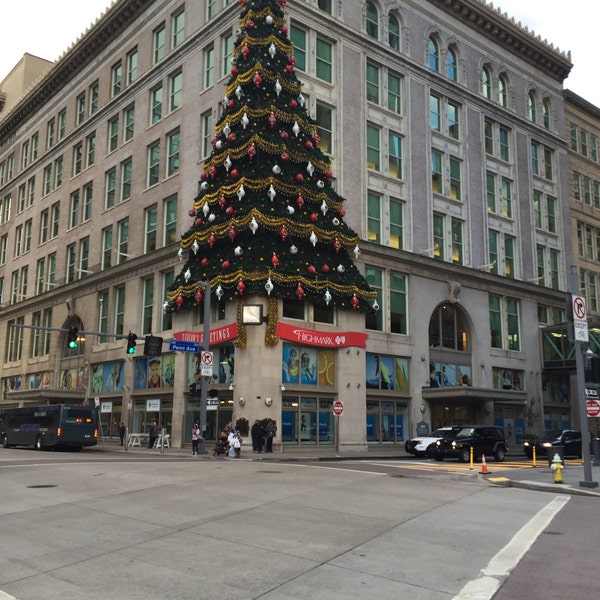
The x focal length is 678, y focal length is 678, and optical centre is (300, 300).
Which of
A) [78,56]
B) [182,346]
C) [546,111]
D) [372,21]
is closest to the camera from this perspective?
[182,346]

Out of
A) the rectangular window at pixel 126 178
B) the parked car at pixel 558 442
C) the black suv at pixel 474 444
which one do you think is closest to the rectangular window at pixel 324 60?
the rectangular window at pixel 126 178

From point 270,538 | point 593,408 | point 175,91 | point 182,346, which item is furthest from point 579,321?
point 175,91

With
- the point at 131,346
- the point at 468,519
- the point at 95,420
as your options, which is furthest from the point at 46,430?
the point at 468,519

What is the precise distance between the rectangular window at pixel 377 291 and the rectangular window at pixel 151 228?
14.6 meters

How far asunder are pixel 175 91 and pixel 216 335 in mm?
19393

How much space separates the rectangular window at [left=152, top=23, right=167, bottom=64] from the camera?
48.4m

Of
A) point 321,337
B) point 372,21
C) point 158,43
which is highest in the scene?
point 158,43

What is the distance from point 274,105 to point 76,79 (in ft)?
99.6

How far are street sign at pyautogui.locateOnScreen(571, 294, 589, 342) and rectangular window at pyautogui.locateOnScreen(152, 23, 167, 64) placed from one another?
37.5 m

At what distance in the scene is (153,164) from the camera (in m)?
47.2

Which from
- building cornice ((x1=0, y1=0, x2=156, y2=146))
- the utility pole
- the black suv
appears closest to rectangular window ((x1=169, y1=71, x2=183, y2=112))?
building cornice ((x1=0, y1=0, x2=156, y2=146))

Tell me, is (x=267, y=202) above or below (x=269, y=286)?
above

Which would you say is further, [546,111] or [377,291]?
[546,111]

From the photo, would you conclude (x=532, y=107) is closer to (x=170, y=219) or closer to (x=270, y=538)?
(x=170, y=219)
